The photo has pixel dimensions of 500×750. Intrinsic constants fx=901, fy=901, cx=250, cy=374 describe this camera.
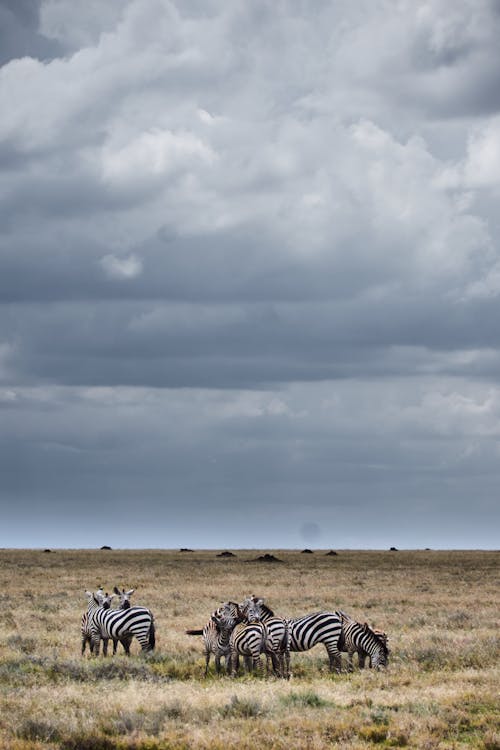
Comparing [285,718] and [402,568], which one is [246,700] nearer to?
[285,718]

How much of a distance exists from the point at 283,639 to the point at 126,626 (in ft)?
14.8

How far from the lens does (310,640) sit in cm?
2047

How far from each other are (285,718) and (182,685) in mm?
4276

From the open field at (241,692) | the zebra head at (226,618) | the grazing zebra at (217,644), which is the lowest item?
the open field at (241,692)

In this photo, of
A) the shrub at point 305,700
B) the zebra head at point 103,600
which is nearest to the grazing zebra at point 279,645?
the shrub at point 305,700

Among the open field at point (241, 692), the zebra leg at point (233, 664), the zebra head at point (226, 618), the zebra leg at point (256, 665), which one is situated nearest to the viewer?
the open field at point (241, 692)

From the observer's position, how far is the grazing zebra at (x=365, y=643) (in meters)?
20.6

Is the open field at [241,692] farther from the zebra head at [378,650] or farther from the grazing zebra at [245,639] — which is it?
the grazing zebra at [245,639]

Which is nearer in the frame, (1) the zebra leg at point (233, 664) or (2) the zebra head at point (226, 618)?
(1) the zebra leg at point (233, 664)

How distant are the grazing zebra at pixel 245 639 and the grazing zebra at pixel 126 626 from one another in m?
2.15

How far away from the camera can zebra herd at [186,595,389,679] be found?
1994cm

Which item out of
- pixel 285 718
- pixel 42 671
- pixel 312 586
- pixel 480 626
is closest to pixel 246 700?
pixel 285 718

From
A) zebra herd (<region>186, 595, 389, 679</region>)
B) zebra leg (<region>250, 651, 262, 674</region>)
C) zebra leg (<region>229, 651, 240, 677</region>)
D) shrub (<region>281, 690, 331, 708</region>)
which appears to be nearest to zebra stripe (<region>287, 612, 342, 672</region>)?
zebra herd (<region>186, 595, 389, 679</region>)

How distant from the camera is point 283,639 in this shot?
19828mm
